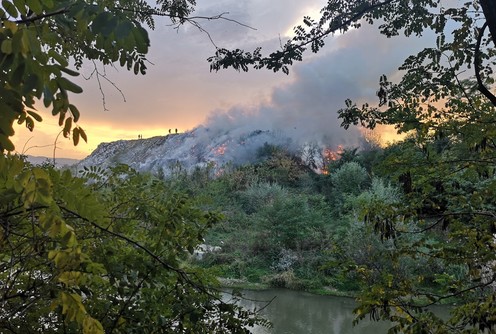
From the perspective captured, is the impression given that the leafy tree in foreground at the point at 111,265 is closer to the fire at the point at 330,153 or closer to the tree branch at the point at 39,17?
the tree branch at the point at 39,17

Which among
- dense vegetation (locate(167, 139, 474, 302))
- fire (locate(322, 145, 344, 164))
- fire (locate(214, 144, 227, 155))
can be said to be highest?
fire (locate(214, 144, 227, 155))

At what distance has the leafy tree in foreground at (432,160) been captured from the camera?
2758mm

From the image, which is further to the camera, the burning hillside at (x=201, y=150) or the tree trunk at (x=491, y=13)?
the burning hillside at (x=201, y=150)

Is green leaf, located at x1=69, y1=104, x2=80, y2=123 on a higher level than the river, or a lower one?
higher

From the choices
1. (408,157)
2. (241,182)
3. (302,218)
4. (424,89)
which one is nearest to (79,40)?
(408,157)

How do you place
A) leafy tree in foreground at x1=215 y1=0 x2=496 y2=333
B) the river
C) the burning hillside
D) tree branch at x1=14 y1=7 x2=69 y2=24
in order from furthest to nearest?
the burning hillside
the river
leafy tree in foreground at x1=215 y1=0 x2=496 y2=333
tree branch at x1=14 y1=7 x2=69 y2=24

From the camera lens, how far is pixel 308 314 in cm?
1146

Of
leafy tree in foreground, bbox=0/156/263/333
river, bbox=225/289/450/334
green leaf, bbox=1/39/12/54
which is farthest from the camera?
river, bbox=225/289/450/334

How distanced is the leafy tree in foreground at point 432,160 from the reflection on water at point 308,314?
613cm

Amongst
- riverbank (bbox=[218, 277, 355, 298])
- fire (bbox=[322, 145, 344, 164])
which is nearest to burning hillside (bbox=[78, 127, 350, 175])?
fire (bbox=[322, 145, 344, 164])

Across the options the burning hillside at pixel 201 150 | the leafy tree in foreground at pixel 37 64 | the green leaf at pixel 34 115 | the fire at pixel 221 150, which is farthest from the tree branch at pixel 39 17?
the fire at pixel 221 150

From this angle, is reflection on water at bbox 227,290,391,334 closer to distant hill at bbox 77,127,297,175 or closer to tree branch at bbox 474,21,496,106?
tree branch at bbox 474,21,496,106

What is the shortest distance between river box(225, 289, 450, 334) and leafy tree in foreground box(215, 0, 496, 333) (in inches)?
229

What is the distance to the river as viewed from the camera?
32.7ft
